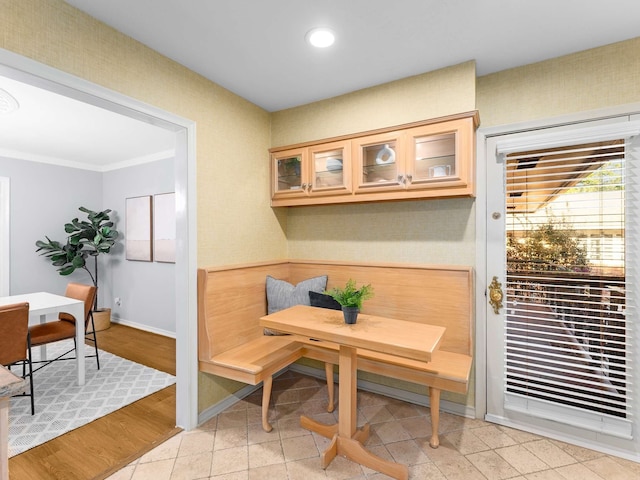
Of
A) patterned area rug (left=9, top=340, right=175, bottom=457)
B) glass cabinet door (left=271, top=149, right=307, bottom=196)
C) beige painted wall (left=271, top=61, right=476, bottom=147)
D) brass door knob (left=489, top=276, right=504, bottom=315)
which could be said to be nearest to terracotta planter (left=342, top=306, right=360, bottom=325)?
brass door knob (left=489, top=276, right=504, bottom=315)

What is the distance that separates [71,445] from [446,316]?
8.96 feet

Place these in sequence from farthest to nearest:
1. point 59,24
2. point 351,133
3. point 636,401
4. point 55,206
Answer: point 55,206
point 351,133
point 636,401
point 59,24

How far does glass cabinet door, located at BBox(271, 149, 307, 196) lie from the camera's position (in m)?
2.86

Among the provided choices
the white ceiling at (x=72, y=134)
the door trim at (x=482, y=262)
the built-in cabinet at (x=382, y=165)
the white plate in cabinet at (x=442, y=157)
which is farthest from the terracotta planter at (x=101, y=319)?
the door trim at (x=482, y=262)

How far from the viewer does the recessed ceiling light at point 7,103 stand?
8.56ft

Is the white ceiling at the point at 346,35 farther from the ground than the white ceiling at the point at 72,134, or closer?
farther from the ground

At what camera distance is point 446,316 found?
2400mm

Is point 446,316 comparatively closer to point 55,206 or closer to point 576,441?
point 576,441

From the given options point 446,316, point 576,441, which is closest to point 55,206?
point 446,316

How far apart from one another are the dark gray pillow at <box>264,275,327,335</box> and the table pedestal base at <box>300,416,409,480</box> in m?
0.90

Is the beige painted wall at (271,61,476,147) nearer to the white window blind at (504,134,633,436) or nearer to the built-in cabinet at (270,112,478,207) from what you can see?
the built-in cabinet at (270,112,478,207)

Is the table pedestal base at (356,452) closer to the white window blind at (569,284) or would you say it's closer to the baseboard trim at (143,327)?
the white window blind at (569,284)

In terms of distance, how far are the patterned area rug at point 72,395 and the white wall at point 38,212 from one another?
141 centimetres

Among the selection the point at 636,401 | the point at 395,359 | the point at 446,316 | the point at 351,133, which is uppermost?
the point at 351,133
